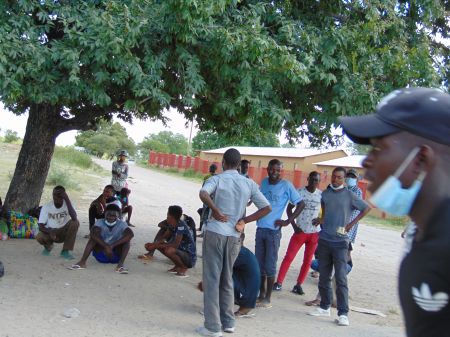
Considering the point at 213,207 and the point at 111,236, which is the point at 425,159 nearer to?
the point at 213,207

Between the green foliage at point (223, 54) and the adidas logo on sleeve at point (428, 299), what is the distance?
430cm

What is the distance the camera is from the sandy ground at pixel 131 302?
5055 mm

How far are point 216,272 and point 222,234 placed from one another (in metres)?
0.38

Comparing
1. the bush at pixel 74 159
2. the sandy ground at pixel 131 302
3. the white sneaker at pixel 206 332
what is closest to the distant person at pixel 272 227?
the sandy ground at pixel 131 302

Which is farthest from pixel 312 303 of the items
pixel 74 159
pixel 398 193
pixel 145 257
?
pixel 74 159

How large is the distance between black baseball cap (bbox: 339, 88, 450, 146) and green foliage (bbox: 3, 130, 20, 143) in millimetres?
67352

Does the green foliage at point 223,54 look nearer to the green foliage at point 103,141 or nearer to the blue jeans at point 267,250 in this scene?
the blue jeans at point 267,250

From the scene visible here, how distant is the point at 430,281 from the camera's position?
48.0 inches

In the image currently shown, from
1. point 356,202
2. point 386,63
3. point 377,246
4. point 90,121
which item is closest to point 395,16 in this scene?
point 386,63

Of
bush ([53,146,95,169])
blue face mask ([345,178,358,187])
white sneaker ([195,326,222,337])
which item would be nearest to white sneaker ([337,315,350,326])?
white sneaker ([195,326,222,337])

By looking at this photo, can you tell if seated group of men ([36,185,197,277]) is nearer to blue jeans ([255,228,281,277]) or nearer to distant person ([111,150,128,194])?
blue jeans ([255,228,281,277])

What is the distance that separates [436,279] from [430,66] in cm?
584

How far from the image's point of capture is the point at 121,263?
23.9 ft

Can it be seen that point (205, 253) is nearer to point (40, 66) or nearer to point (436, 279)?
point (40, 66)
